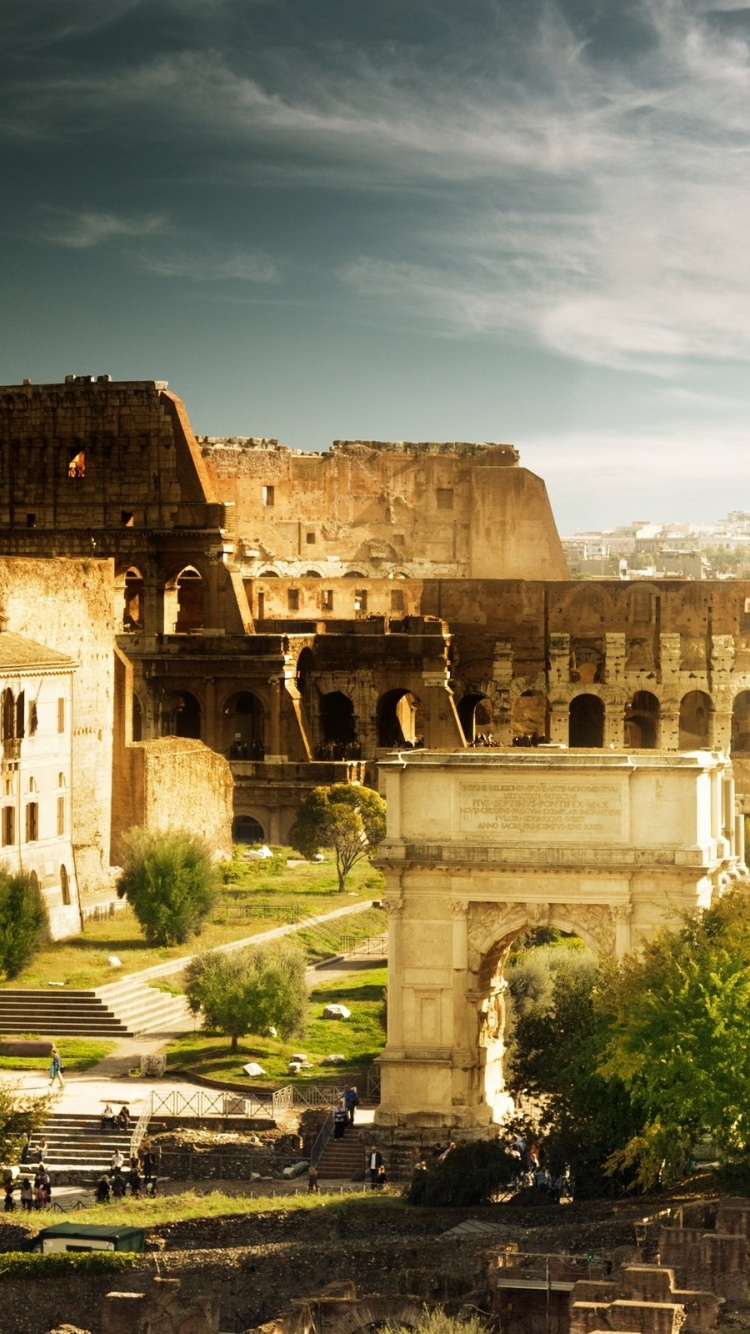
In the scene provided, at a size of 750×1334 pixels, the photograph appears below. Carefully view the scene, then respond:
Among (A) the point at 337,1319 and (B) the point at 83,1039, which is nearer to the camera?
(A) the point at 337,1319

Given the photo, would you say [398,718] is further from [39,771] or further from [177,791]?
[39,771]

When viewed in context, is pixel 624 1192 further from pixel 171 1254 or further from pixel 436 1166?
pixel 171 1254

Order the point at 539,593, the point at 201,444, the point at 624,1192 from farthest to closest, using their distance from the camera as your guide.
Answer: the point at 201,444 → the point at 539,593 → the point at 624,1192

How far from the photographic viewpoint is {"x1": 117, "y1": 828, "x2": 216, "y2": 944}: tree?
191ft

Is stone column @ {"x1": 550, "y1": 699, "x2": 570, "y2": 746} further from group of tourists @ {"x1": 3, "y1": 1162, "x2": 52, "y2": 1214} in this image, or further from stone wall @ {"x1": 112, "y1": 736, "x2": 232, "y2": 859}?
group of tourists @ {"x1": 3, "y1": 1162, "x2": 52, "y2": 1214}

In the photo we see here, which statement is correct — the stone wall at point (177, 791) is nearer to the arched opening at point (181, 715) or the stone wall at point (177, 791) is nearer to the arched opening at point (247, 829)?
the arched opening at point (247, 829)

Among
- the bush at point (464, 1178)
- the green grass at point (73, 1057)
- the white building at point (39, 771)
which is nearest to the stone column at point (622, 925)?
the bush at point (464, 1178)

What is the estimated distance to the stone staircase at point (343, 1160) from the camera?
4366 cm

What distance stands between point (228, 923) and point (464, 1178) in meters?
20.6

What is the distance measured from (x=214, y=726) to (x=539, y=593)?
39.4ft

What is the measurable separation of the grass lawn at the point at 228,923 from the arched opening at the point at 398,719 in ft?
56.8

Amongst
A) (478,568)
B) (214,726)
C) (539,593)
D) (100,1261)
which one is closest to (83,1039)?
(100,1261)

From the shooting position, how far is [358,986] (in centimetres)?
5609

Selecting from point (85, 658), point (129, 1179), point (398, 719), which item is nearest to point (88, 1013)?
point (129, 1179)
